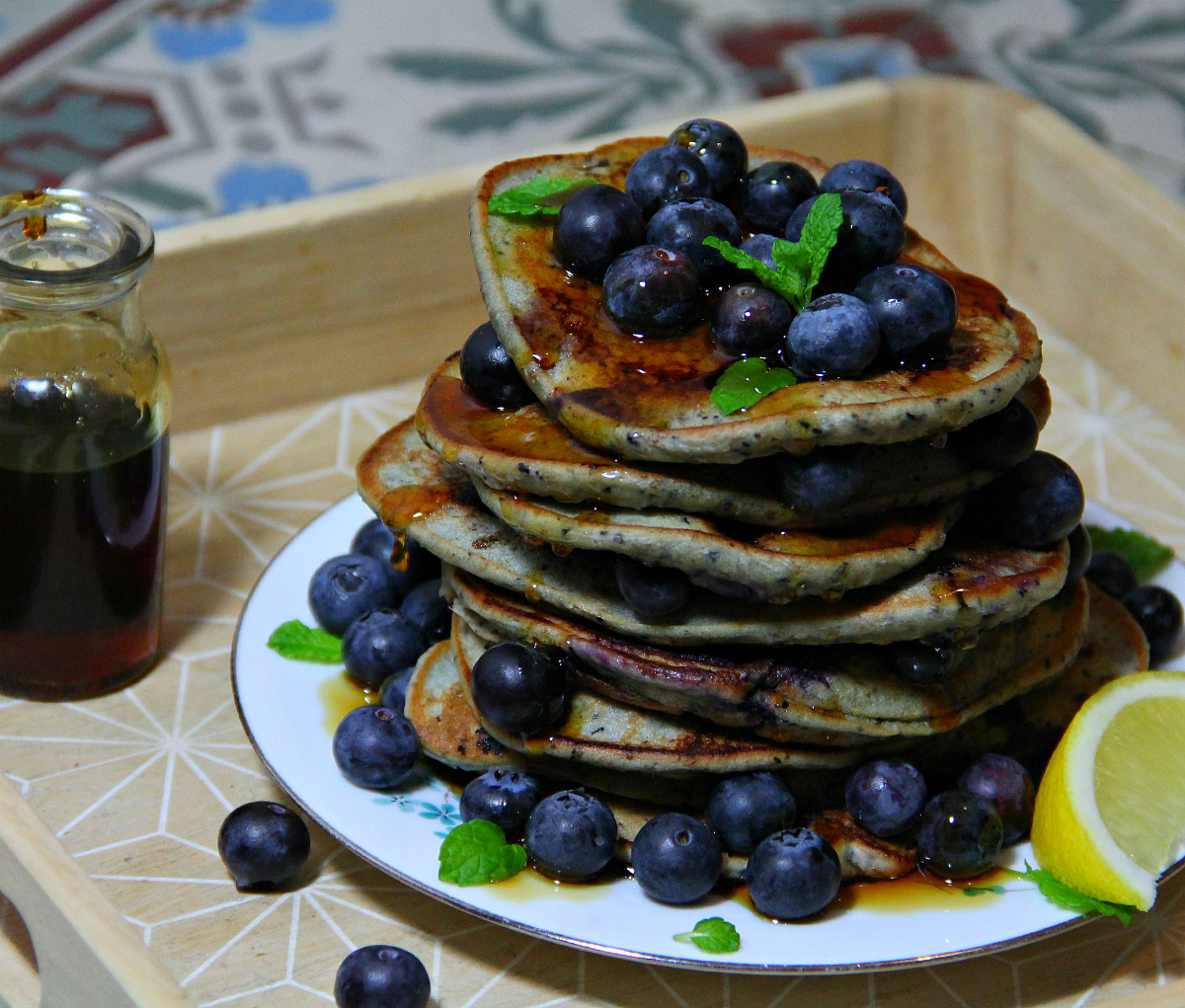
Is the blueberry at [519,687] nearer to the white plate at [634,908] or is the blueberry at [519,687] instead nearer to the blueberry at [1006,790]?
the white plate at [634,908]

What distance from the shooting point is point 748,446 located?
5.18 ft

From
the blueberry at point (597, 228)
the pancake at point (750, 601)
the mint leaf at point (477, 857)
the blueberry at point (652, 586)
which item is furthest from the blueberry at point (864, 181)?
the mint leaf at point (477, 857)

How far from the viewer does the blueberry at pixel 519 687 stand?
67.8 inches

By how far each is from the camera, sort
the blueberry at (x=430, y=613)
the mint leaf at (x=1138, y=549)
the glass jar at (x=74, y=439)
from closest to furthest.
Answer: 1. the glass jar at (x=74, y=439)
2. the blueberry at (x=430, y=613)
3. the mint leaf at (x=1138, y=549)

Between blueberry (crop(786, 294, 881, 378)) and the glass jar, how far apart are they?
2.91 ft

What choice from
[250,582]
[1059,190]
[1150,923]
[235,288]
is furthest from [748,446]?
[1059,190]

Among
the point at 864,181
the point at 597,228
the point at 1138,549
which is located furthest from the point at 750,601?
the point at 1138,549

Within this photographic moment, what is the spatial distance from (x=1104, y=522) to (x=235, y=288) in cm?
149

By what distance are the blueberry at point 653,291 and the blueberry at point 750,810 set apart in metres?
0.52

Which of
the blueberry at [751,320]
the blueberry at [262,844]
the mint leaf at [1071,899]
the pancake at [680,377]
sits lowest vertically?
the blueberry at [262,844]

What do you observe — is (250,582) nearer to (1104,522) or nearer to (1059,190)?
(1104,522)

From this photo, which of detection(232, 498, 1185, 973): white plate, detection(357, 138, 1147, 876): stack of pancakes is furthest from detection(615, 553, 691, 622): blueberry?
detection(232, 498, 1185, 973): white plate

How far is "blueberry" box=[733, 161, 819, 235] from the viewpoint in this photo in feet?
6.21

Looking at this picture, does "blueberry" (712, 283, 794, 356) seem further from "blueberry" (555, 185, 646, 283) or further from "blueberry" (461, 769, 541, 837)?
"blueberry" (461, 769, 541, 837)
